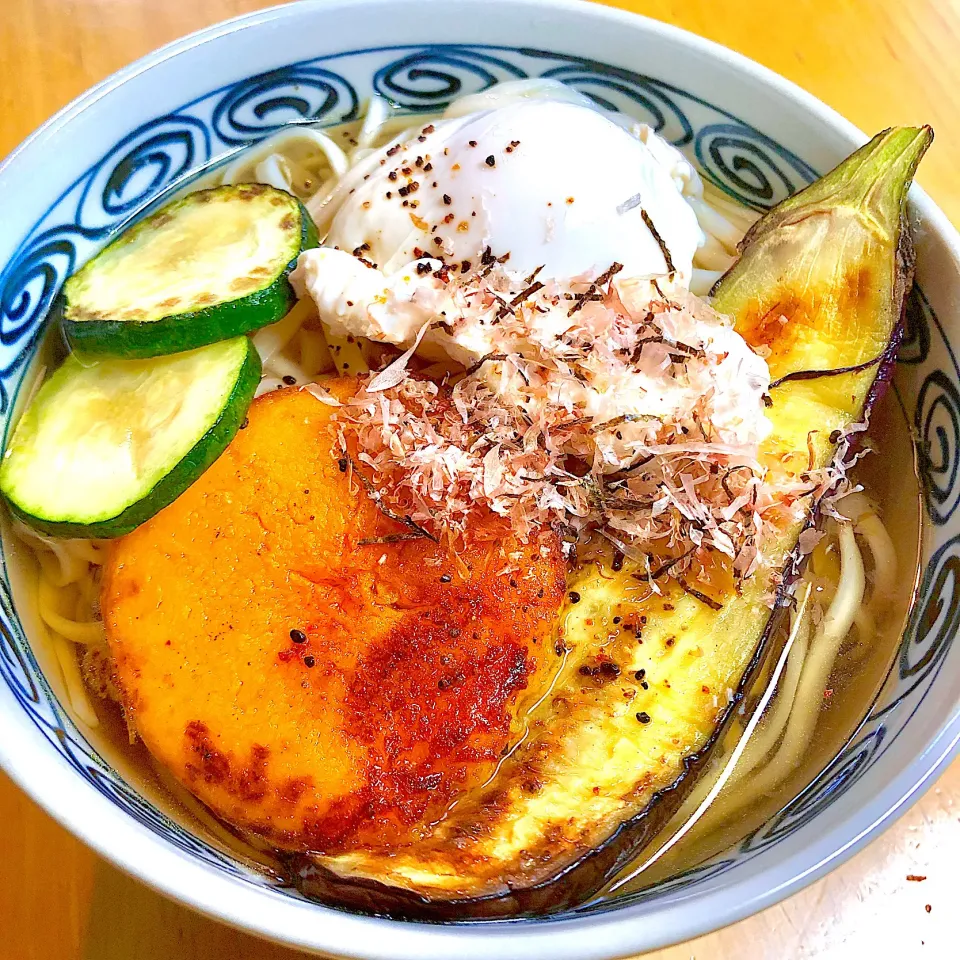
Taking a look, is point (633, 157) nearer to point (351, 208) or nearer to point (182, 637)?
point (351, 208)

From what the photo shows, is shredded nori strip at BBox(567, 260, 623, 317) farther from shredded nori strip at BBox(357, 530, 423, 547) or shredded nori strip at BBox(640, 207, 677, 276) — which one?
shredded nori strip at BBox(357, 530, 423, 547)

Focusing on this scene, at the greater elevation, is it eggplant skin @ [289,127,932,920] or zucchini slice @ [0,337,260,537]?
zucchini slice @ [0,337,260,537]

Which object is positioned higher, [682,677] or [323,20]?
[323,20]

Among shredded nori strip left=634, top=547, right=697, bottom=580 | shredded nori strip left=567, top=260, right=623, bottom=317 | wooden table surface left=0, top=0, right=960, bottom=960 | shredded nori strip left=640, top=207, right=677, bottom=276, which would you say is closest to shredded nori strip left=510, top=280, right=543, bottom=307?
shredded nori strip left=567, top=260, right=623, bottom=317

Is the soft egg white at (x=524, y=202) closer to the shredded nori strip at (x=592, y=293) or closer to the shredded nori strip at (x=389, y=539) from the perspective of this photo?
the shredded nori strip at (x=592, y=293)

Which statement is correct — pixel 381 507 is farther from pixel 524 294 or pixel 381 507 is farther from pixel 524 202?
pixel 524 202

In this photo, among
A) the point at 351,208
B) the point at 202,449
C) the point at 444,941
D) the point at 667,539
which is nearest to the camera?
the point at 444,941

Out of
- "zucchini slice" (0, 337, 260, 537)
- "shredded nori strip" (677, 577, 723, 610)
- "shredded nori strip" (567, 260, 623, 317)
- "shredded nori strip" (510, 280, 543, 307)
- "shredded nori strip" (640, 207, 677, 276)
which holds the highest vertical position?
"zucchini slice" (0, 337, 260, 537)

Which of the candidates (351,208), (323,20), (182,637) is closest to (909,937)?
(182,637)
